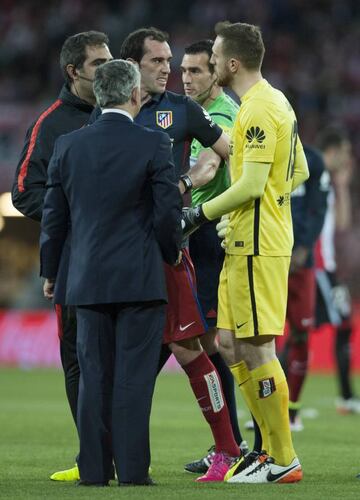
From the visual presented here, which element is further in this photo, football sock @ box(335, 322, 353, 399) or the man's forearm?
football sock @ box(335, 322, 353, 399)

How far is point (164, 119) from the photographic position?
6.91 metres

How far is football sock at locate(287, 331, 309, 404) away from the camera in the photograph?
10.4m

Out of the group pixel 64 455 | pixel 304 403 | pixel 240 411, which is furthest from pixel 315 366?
pixel 64 455

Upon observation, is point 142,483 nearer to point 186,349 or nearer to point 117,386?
point 117,386

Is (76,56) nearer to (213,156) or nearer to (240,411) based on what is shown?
(213,156)

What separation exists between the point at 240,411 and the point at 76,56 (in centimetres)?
572

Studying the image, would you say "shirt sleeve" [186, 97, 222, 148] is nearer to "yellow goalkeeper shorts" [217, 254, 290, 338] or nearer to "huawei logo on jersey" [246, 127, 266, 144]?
"huawei logo on jersey" [246, 127, 266, 144]

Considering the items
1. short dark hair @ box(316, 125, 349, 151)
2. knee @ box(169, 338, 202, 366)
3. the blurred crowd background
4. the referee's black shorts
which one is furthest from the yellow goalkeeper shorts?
the blurred crowd background

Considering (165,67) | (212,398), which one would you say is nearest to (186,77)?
(165,67)

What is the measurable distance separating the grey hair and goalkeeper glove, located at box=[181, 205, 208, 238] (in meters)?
0.75

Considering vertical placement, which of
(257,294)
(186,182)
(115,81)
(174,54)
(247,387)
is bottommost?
(247,387)

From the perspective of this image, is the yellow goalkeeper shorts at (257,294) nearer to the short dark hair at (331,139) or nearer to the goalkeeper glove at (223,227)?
the goalkeeper glove at (223,227)

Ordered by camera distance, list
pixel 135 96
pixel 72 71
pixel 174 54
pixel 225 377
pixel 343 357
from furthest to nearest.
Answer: pixel 174 54
pixel 343 357
pixel 225 377
pixel 72 71
pixel 135 96

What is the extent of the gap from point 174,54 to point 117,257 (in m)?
17.0
